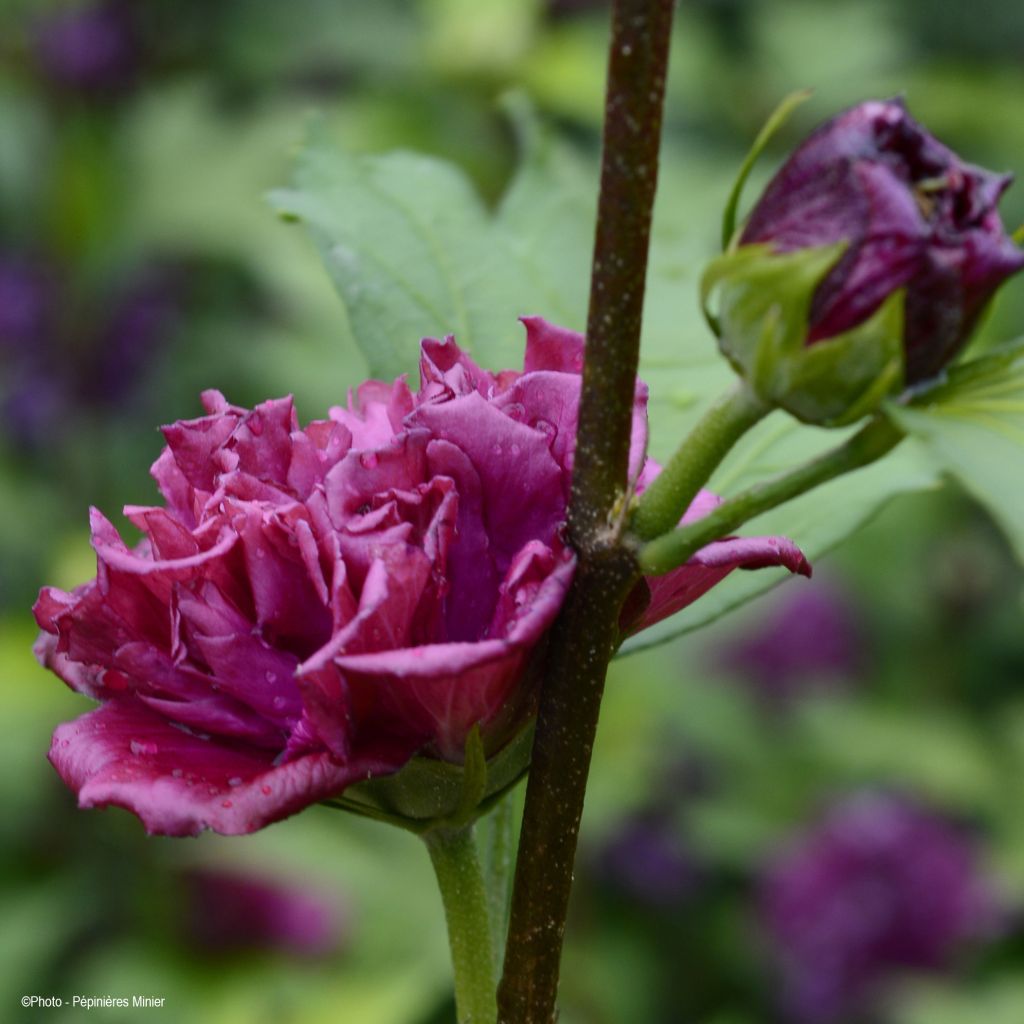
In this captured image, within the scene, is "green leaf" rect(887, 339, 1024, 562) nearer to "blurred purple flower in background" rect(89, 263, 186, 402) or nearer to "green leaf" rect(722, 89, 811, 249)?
"green leaf" rect(722, 89, 811, 249)

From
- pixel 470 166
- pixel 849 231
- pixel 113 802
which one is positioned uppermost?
pixel 849 231

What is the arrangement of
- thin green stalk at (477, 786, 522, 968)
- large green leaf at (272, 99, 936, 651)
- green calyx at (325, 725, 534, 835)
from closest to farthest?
green calyx at (325, 725, 534, 835) < thin green stalk at (477, 786, 522, 968) < large green leaf at (272, 99, 936, 651)

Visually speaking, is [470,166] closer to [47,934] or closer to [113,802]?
[47,934]

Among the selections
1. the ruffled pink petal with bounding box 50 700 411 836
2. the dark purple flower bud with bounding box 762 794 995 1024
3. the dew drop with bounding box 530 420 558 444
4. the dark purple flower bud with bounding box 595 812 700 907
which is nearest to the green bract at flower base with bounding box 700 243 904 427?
the dew drop with bounding box 530 420 558 444

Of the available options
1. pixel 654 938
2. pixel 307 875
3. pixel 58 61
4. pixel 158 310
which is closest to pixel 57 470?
pixel 158 310

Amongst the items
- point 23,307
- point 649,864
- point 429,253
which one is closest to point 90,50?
point 23,307

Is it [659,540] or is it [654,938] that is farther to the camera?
[654,938]

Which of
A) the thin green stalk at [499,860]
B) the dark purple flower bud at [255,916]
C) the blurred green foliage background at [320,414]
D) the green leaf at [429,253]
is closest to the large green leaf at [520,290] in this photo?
the green leaf at [429,253]
